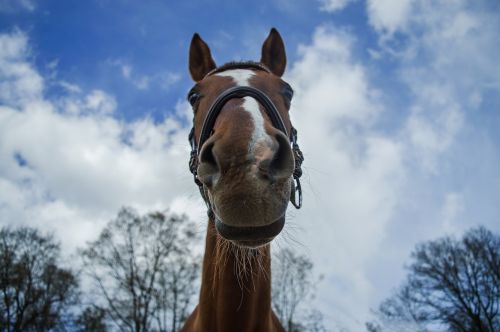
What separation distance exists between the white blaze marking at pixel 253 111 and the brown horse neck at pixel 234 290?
4.05 ft

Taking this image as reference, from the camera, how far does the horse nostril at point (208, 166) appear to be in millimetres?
1965

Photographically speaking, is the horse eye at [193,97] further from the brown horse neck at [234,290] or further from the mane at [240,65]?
the brown horse neck at [234,290]

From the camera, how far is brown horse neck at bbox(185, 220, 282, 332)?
2.96 meters

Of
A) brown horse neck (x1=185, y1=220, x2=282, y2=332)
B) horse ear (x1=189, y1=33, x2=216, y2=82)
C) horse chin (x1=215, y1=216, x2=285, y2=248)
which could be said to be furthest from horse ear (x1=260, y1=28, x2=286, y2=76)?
horse chin (x1=215, y1=216, x2=285, y2=248)

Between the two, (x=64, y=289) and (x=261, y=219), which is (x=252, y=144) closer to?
(x=261, y=219)

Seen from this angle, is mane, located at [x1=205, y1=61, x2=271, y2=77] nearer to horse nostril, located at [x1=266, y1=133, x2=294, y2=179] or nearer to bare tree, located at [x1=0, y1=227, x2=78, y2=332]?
horse nostril, located at [x1=266, y1=133, x2=294, y2=179]

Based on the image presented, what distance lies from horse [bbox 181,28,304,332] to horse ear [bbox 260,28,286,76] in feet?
0.07

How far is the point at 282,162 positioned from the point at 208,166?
18.0 inches

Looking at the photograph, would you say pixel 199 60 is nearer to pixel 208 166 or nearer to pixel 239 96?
pixel 239 96

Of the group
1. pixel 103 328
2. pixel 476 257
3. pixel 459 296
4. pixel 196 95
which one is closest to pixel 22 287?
pixel 103 328

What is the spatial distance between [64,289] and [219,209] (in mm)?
31772

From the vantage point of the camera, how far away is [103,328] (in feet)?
82.4

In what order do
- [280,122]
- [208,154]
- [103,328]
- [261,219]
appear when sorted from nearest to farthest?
[261,219] < [208,154] < [280,122] < [103,328]

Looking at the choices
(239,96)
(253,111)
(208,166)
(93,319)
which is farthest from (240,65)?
(93,319)
